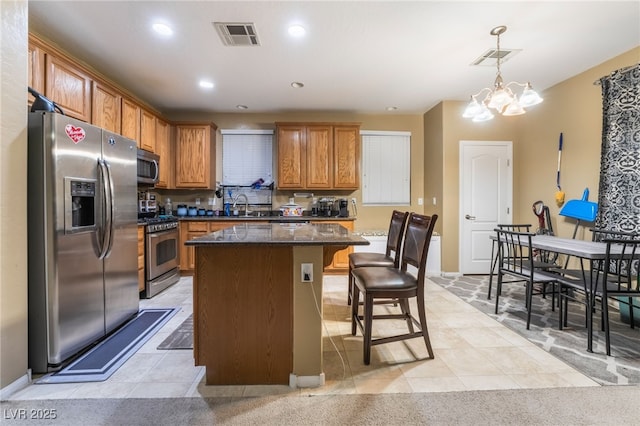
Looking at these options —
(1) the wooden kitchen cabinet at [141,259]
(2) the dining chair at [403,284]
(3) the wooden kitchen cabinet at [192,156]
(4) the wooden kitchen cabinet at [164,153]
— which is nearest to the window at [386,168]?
(3) the wooden kitchen cabinet at [192,156]

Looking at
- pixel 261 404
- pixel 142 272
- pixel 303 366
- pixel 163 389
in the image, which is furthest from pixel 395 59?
pixel 142 272

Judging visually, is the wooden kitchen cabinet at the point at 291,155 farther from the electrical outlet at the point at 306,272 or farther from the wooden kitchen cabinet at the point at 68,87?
the electrical outlet at the point at 306,272

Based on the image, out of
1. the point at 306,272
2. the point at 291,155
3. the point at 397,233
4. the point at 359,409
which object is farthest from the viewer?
the point at 291,155

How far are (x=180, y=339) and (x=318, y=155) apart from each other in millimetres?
3254

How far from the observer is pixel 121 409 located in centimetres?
159

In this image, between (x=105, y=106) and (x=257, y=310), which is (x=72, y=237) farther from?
(x=105, y=106)

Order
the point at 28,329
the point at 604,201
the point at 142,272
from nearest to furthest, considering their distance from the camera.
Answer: the point at 28,329
the point at 604,201
the point at 142,272

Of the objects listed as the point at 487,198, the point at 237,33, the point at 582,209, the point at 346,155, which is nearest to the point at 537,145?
the point at 487,198

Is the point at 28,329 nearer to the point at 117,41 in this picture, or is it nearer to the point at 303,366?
the point at 303,366

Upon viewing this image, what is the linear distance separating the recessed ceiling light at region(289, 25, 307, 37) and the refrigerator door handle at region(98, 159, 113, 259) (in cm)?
→ 198

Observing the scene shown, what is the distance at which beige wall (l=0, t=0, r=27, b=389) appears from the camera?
1.69 meters

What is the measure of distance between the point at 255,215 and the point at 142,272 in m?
1.94

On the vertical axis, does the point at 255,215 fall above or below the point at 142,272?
above

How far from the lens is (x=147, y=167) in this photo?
3.77 m
